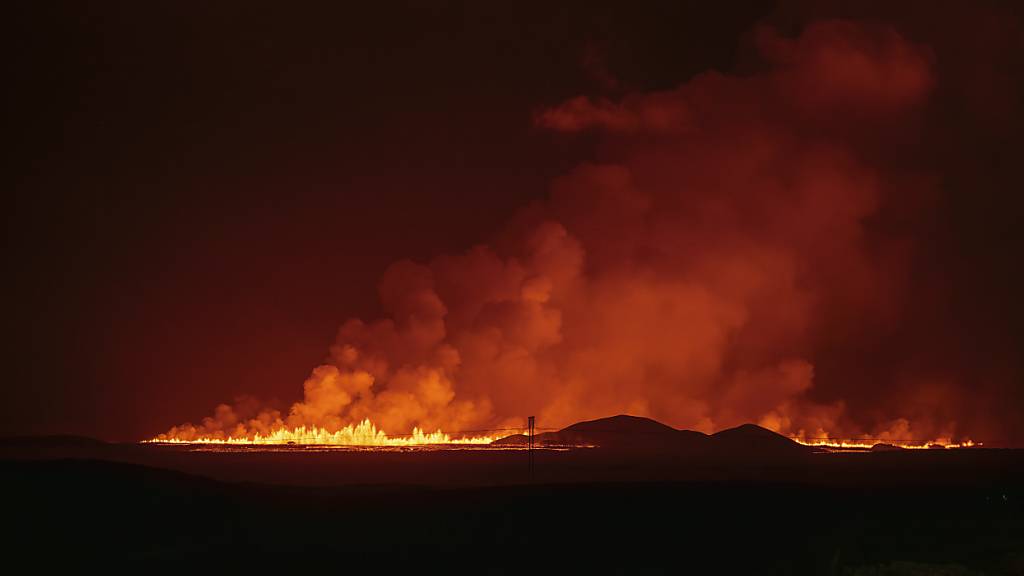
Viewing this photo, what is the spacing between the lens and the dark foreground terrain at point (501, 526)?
127ft

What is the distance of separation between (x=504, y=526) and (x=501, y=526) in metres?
0.14

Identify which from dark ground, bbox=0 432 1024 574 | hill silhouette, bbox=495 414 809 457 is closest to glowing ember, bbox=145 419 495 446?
hill silhouette, bbox=495 414 809 457

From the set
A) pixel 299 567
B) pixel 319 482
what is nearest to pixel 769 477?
pixel 319 482

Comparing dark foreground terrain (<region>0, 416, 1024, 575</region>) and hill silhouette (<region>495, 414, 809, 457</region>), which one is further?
hill silhouette (<region>495, 414, 809, 457</region>)

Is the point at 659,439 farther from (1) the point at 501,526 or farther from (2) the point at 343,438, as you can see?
(1) the point at 501,526

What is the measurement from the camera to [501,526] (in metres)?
47.6

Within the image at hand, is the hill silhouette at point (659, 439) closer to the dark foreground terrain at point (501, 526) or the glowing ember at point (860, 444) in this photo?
the glowing ember at point (860, 444)

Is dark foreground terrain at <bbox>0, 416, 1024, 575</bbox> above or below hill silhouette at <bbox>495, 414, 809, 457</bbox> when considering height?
below

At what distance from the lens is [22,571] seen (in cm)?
3638

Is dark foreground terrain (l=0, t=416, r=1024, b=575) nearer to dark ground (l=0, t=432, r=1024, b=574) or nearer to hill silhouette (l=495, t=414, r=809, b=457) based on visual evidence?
dark ground (l=0, t=432, r=1024, b=574)

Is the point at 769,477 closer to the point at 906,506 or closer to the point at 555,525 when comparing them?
the point at 906,506

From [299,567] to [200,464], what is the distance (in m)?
65.6

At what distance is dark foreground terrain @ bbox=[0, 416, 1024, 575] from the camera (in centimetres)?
3881

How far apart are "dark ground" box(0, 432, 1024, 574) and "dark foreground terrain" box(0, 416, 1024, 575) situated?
115 mm
